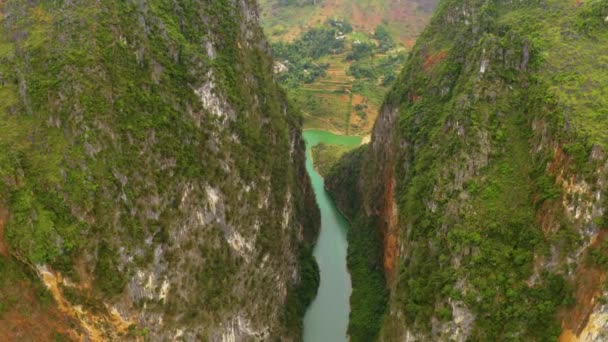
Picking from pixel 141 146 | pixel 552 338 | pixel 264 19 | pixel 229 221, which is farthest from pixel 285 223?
pixel 264 19

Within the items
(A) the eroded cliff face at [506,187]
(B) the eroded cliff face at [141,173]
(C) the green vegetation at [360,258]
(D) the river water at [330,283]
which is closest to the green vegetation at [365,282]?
(C) the green vegetation at [360,258]

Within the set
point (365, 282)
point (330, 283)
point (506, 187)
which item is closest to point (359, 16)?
point (330, 283)

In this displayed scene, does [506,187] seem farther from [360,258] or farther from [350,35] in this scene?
[350,35]

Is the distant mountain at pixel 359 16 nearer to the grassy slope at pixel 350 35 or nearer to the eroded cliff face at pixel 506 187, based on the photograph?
the grassy slope at pixel 350 35

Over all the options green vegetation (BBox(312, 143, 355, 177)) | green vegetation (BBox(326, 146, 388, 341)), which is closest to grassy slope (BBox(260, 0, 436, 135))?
green vegetation (BBox(312, 143, 355, 177))

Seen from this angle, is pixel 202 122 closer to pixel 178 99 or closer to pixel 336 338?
pixel 178 99

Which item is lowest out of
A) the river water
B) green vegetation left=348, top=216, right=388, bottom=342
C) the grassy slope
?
the river water

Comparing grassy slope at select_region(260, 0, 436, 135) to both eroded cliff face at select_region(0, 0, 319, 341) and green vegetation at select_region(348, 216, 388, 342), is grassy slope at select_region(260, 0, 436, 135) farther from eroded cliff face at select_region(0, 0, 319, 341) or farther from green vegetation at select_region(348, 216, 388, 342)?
eroded cliff face at select_region(0, 0, 319, 341)
